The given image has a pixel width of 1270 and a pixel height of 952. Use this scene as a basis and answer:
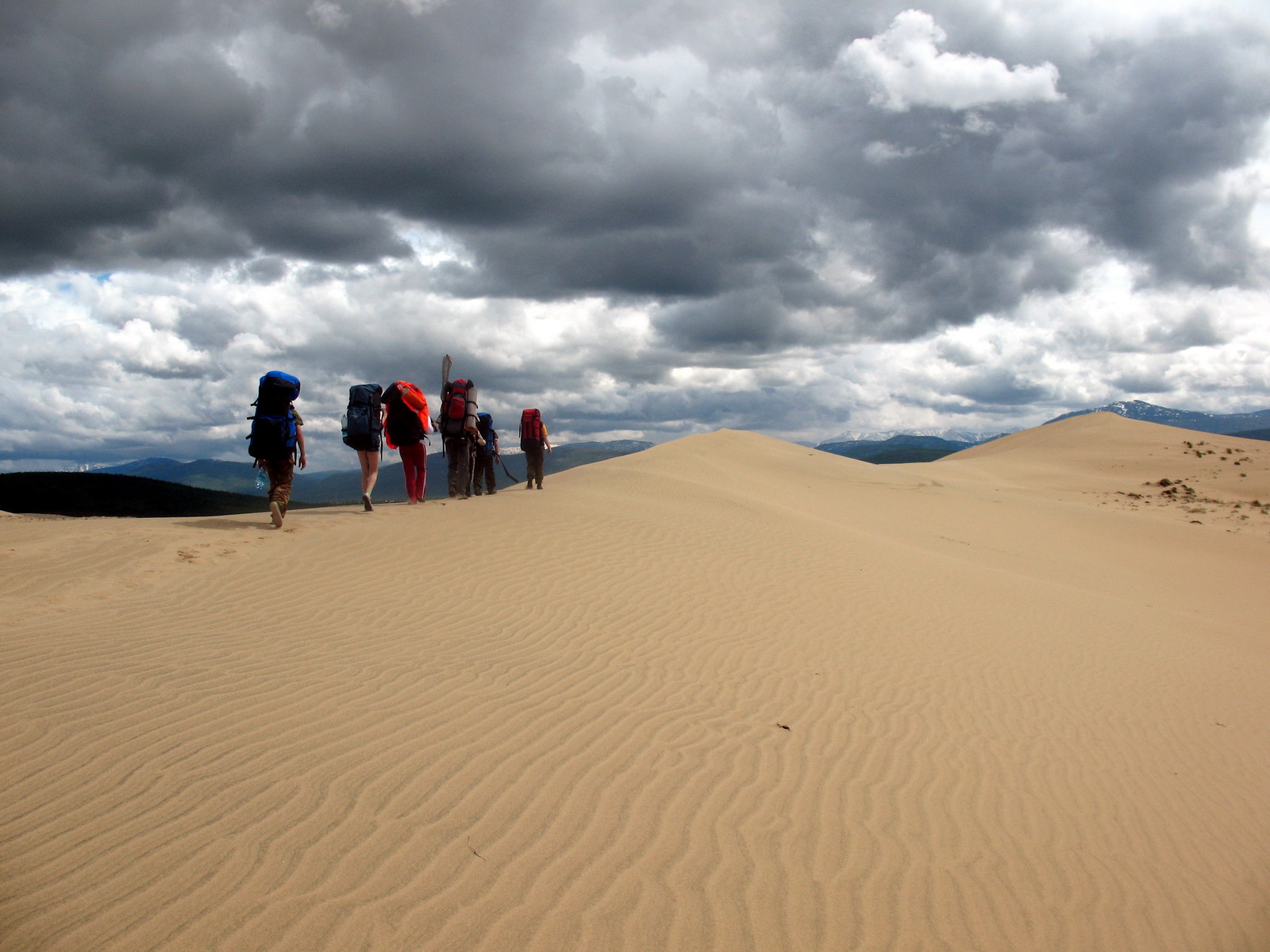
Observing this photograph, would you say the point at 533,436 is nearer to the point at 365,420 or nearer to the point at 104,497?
the point at 365,420

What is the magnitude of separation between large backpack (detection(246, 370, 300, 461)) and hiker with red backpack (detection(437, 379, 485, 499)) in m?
3.91

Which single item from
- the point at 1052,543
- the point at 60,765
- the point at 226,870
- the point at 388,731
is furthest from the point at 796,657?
the point at 1052,543

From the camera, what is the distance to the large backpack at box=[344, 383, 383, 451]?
10.6 m

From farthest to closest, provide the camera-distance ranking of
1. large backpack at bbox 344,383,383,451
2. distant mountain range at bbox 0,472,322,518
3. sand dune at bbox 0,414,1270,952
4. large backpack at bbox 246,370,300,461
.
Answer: distant mountain range at bbox 0,472,322,518 → large backpack at bbox 344,383,383,451 → large backpack at bbox 246,370,300,461 → sand dune at bbox 0,414,1270,952

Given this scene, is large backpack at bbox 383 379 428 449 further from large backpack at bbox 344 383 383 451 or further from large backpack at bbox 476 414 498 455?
large backpack at bbox 476 414 498 455

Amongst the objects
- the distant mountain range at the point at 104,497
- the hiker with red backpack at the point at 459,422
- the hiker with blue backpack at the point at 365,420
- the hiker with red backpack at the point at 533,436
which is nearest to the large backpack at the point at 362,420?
the hiker with blue backpack at the point at 365,420

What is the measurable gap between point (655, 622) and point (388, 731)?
3729 mm

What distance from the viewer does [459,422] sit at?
1326cm

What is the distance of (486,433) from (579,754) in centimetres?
1172

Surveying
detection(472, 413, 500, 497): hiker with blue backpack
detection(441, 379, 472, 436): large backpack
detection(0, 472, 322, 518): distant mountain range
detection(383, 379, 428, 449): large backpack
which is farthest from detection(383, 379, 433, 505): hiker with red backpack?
detection(0, 472, 322, 518): distant mountain range

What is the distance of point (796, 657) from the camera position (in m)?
7.02

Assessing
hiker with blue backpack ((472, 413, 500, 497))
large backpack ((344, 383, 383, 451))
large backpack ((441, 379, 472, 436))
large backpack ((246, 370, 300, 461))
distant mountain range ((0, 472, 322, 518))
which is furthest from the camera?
distant mountain range ((0, 472, 322, 518))

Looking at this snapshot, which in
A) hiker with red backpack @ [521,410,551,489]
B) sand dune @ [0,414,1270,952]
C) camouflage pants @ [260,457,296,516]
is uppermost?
hiker with red backpack @ [521,410,551,489]

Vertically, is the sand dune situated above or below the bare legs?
below
